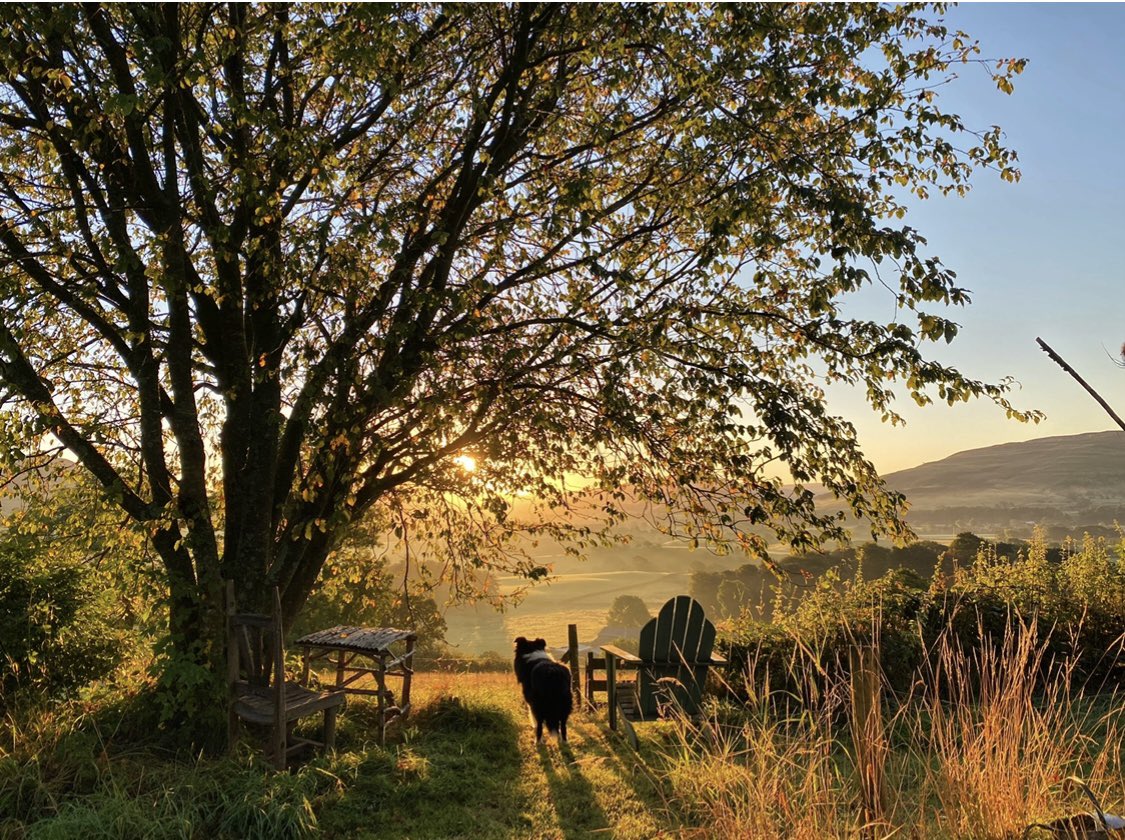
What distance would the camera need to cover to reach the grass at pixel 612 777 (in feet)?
10.6

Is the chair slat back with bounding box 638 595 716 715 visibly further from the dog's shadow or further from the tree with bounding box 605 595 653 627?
the tree with bounding box 605 595 653 627

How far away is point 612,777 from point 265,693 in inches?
128

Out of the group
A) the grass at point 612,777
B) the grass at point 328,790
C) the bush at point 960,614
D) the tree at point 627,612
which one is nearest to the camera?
the grass at point 612,777

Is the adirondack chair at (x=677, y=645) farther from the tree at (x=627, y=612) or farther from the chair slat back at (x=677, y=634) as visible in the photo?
the tree at (x=627, y=612)

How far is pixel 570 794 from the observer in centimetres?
571

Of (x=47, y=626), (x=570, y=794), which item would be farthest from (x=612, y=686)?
(x=47, y=626)

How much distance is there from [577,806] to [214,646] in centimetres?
375

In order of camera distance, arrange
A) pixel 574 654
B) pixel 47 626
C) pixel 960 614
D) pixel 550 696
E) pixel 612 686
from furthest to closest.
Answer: pixel 574 654 → pixel 960 614 → pixel 612 686 → pixel 550 696 → pixel 47 626

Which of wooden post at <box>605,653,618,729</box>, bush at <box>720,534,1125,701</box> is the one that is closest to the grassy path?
wooden post at <box>605,653,618,729</box>

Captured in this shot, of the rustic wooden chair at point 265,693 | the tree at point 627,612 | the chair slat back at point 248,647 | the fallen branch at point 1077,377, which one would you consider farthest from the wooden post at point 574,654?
the tree at point 627,612

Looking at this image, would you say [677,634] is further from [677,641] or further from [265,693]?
[265,693]

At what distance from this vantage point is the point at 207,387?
821 centimetres

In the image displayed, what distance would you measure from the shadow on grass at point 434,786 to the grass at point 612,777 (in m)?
0.02

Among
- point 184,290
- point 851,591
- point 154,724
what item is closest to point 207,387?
point 184,290
